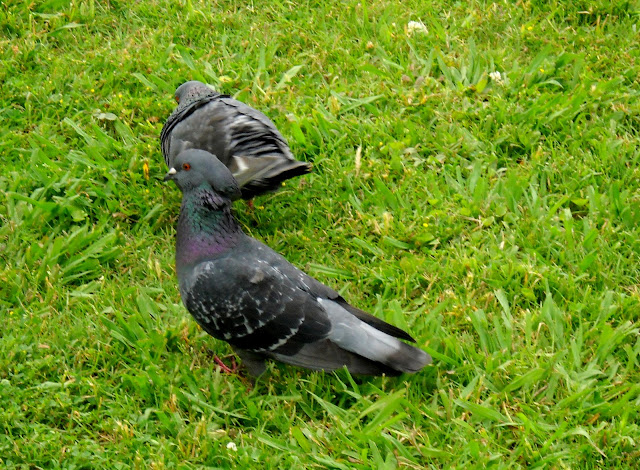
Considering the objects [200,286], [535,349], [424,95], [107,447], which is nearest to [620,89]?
[424,95]

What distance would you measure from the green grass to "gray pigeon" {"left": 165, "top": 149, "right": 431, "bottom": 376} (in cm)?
17

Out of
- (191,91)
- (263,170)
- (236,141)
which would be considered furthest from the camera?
(191,91)

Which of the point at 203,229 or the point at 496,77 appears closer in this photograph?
the point at 203,229

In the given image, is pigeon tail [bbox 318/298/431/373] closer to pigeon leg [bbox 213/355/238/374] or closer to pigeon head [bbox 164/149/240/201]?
pigeon leg [bbox 213/355/238/374]

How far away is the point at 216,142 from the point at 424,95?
1.64m

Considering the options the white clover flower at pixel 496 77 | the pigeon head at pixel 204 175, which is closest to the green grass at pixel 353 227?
the white clover flower at pixel 496 77

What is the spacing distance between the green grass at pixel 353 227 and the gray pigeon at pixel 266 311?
6.6 inches

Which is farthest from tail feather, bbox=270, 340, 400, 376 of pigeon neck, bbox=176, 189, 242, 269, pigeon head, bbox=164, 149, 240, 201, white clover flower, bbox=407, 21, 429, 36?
white clover flower, bbox=407, 21, 429, 36

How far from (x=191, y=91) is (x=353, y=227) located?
144 cm

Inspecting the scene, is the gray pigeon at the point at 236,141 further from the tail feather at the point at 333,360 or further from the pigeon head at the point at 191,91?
the tail feather at the point at 333,360

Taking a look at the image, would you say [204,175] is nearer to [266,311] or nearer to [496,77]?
[266,311]

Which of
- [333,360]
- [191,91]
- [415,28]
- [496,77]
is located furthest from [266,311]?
[415,28]

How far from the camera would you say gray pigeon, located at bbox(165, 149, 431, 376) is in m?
3.72

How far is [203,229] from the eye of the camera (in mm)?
3918
